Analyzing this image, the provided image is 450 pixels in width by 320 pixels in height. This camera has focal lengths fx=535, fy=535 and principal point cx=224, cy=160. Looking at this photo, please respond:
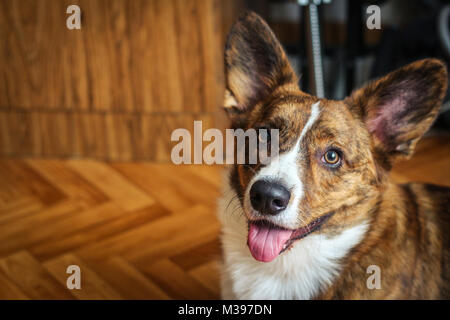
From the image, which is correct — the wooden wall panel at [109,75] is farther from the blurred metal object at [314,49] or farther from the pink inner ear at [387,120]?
the pink inner ear at [387,120]

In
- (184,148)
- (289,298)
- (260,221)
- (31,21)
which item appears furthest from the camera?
(184,148)

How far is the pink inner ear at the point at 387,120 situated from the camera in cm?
153

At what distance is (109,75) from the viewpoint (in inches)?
104

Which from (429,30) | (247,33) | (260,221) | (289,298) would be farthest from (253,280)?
(429,30)

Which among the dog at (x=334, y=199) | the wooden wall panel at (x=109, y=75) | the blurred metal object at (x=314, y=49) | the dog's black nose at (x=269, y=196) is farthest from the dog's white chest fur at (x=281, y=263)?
the wooden wall panel at (x=109, y=75)

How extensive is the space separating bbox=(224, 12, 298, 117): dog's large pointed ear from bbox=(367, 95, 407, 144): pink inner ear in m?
0.27

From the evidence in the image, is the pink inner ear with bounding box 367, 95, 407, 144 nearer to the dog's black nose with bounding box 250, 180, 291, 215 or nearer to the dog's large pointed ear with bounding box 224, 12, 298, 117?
the dog's large pointed ear with bounding box 224, 12, 298, 117

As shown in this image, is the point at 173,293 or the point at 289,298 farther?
the point at 173,293

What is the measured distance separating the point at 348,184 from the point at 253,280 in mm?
405

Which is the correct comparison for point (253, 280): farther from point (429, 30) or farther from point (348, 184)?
point (429, 30)

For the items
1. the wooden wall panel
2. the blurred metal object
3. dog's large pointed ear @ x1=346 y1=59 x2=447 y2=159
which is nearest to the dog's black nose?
dog's large pointed ear @ x1=346 y1=59 x2=447 y2=159

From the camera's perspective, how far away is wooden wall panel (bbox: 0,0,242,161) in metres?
2.50

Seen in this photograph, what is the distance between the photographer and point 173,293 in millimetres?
1936

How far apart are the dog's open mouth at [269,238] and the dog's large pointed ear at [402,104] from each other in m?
0.34
